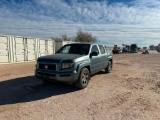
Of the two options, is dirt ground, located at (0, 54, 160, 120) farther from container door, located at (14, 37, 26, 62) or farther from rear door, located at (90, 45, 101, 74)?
container door, located at (14, 37, 26, 62)

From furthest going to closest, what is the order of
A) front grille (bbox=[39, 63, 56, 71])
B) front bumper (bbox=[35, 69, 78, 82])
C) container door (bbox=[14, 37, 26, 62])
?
1. container door (bbox=[14, 37, 26, 62])
2. front grille (bbox=[39, 63, 56, 71])
3. front bumper (bbox=[35, 69, 78, 82])

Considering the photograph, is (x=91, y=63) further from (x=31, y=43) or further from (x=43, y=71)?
(x=31, y=43)

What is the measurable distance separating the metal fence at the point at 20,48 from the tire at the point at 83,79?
10.1 m

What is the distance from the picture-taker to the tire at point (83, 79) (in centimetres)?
645

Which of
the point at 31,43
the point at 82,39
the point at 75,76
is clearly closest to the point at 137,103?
the point at 75,76

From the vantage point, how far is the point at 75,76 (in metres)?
6.18

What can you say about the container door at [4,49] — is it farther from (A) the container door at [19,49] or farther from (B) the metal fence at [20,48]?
(A) the container door at [19,49]

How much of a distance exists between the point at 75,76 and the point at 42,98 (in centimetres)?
135

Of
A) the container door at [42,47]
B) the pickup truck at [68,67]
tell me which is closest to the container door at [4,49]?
the container door at [42,47]

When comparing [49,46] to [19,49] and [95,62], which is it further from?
[95,62]

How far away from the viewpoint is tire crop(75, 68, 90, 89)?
645cm

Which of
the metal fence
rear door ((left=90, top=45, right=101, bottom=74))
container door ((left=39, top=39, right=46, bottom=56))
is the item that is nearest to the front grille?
rear door ((left=90, top=45, right=101, bottom=74))

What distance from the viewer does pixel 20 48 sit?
54.2 ft

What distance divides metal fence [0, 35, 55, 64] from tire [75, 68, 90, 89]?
33.0 feet
